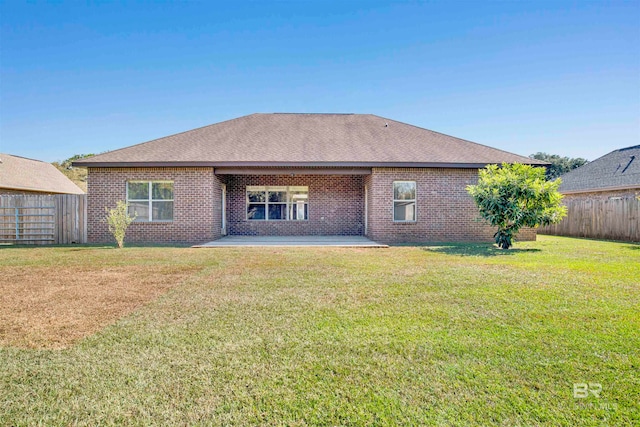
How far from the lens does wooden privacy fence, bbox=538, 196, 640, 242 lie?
13680mm

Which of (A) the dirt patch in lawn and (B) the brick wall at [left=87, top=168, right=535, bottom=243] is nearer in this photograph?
(A) the dirt patch in lawn

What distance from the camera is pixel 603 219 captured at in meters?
14.9

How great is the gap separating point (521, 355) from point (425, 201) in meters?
10.5

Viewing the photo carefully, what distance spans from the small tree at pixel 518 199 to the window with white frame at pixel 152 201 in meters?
11.9

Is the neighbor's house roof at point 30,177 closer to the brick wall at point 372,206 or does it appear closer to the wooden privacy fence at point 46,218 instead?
the wooden privacy fence at point 46,218

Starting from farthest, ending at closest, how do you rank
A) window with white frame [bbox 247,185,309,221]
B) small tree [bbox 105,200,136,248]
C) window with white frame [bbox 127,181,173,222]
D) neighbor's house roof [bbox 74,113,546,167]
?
1. window with white frame [bbox 247,185,309,221]
2. window with white frame [bbox 127,181,173,222]
3. neighbor's house roof [bbox 74,113,546,167]
4. small tree [bbox 105,200,136,248]

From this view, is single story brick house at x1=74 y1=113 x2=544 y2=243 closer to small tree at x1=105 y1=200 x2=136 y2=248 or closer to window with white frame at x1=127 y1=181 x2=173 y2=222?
window with white frame at x1=127 y1=181 x2=173 y2=222

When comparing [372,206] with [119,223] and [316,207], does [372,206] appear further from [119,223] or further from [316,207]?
[119,223]

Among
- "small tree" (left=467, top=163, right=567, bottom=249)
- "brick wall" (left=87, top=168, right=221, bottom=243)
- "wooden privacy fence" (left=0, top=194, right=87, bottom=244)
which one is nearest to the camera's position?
"small tree" (left=467, top=163, right=567, bottom=249)

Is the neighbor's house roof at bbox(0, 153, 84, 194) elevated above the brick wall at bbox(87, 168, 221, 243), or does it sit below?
above

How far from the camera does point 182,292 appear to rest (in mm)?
5004

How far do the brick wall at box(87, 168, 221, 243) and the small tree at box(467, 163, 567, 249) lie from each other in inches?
406

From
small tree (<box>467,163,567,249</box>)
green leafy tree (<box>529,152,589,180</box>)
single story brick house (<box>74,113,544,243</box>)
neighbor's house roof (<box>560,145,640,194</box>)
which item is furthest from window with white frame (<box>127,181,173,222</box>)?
green leafy tree (<box>529,152,589,180</box>)

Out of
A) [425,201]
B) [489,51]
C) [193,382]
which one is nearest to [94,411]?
[193,382]
